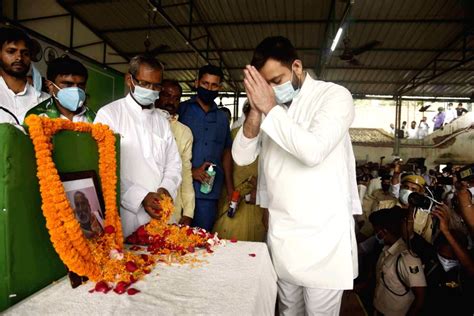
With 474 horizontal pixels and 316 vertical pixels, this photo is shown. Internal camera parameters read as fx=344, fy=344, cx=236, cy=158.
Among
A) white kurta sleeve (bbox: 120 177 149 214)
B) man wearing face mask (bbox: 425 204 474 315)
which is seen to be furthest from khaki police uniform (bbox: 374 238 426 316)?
white kurta sleeve (bbox: 120 177 149 214)

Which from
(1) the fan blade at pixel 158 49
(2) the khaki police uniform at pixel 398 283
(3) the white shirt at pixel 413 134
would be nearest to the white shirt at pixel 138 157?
(2) the khaki police uniform at pixel 398 283

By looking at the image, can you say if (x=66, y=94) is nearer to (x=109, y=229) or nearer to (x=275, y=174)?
(x=109, y=229)

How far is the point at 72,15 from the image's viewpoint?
9.20 metres

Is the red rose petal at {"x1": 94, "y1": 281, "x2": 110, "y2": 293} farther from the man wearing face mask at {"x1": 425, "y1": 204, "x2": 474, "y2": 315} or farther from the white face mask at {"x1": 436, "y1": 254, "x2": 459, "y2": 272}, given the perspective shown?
the white face mask at {"x1": 436, "y1": 254, "x2": 459, "y2": 272}

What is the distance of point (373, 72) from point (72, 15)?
401 inches

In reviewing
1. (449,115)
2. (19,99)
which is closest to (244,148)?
(19,99)

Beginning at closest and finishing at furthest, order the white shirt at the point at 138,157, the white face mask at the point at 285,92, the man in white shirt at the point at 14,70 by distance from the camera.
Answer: the white face mask at the point at 285,92
the white shirt at the point at 138,157
the man in white shirt at the point at 14,70

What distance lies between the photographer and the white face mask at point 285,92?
1.65 meters

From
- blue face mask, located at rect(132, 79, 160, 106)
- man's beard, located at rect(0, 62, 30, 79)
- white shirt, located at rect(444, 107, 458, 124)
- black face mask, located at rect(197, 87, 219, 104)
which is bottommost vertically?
blue face mask, located at rect(132, 79, 160, 106)

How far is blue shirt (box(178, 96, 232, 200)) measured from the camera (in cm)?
284

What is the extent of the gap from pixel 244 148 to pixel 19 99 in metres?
1.93

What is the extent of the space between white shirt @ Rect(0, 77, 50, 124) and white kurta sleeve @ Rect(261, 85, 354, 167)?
1.99 metres

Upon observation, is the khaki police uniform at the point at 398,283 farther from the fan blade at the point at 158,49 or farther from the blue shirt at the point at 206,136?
the fan blade at the point at 158,49

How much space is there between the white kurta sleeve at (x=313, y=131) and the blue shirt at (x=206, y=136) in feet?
4.72
